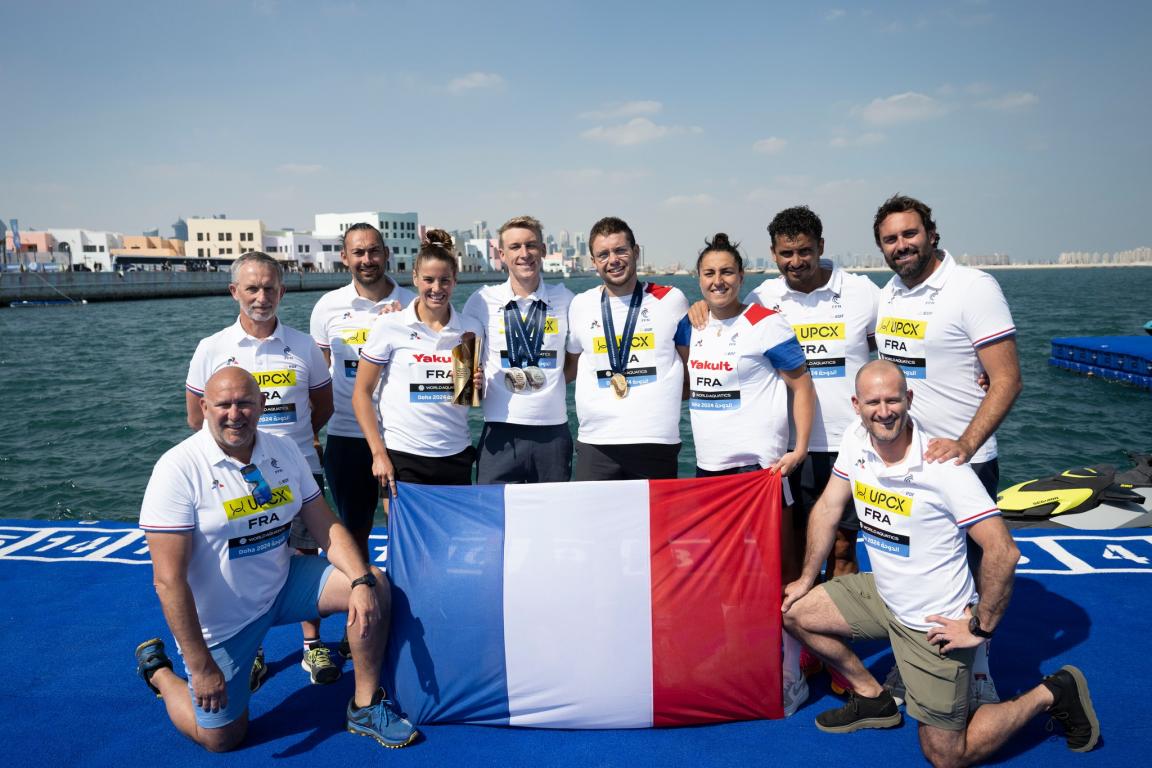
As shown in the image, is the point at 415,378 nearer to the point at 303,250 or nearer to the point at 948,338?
the point at 948,338

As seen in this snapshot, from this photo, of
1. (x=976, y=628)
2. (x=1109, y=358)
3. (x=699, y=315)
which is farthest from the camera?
(x=1109, y=358)

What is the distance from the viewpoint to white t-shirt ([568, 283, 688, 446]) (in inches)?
153

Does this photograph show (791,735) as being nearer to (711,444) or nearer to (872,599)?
(872,599)

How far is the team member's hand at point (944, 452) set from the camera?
2.87 m

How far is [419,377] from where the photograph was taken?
393cm

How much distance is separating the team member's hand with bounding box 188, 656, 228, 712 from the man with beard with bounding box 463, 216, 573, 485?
5.28 ft

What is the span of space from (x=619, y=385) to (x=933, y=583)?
1.80 meters

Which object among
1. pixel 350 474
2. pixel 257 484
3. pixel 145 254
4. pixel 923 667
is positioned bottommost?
pixel 923 667

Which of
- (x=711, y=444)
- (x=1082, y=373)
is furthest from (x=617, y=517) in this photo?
(x=1082, y=373)

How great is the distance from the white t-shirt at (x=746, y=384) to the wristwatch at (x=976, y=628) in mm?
1157

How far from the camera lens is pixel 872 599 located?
3211 millimetres

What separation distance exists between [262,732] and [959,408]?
12.3ft

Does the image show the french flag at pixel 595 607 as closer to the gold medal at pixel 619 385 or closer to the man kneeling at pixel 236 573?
the man kneeling at pixel 236 573

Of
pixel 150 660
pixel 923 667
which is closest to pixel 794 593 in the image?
pixel 923 667
